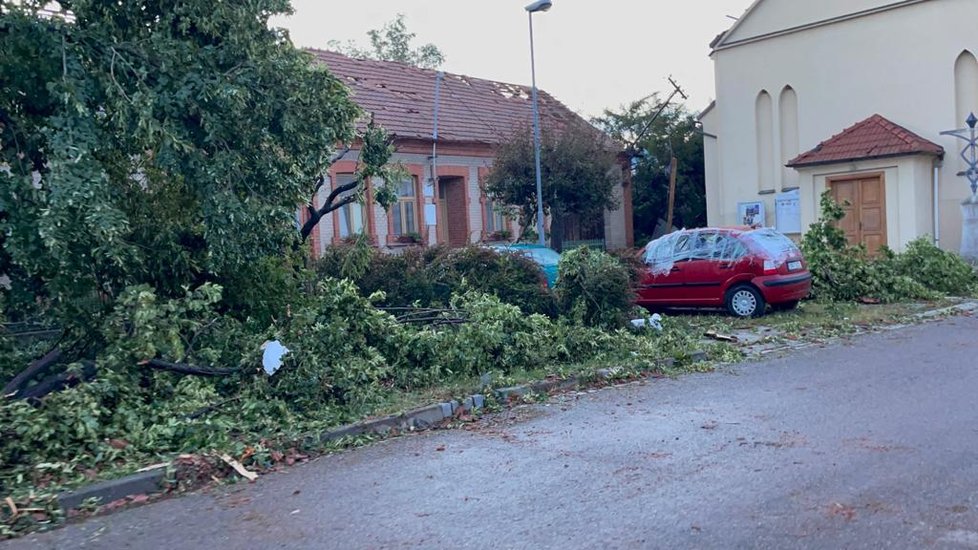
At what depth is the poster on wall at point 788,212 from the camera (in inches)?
1069

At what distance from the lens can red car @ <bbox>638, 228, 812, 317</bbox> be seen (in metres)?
15.0

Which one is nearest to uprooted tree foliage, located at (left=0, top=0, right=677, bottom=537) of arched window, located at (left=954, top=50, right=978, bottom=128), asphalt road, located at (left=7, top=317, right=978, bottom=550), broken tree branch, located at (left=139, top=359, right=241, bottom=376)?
broken tree branch, located at (left=139, top=359, right=241, bottom=376)

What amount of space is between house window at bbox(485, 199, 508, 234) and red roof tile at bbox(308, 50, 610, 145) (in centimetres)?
210

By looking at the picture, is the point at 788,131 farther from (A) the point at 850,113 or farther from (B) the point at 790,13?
(B) the point at 790,13

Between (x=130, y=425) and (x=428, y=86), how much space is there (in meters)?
23.6

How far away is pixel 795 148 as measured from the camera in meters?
28.2

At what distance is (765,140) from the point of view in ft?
94.9

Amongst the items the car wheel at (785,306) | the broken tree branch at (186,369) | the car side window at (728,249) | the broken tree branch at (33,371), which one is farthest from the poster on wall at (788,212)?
the broken tree branch at (33,371)

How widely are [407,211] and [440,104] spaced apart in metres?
4.12

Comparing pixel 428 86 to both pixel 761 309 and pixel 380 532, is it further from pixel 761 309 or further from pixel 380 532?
pixel 380 532

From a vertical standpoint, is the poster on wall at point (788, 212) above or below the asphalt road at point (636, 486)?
above

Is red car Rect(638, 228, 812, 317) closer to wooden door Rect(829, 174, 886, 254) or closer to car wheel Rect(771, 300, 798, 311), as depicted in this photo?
car wheel Rect(771, 300, 798, 311)

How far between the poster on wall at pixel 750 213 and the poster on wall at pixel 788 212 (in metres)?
0.72

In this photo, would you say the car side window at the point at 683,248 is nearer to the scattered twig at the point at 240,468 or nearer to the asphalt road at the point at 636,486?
the asphalt road at the point at 636,486
